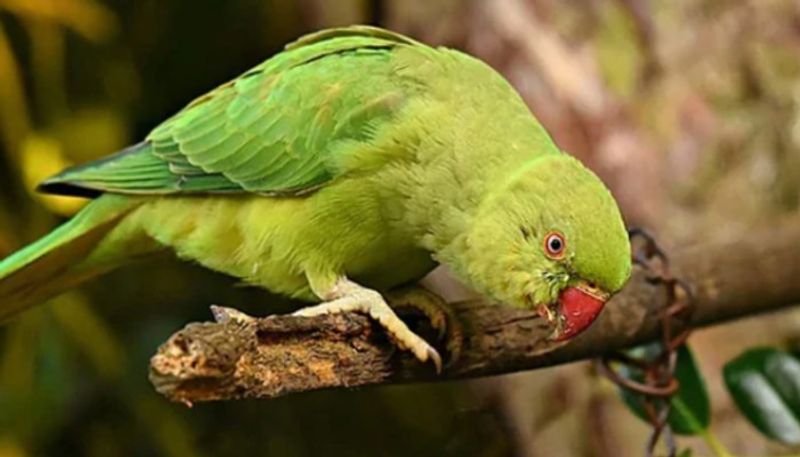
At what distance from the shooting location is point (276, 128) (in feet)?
4.83

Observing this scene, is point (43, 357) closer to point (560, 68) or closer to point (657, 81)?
point (560, 68)

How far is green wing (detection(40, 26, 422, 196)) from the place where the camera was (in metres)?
1.40

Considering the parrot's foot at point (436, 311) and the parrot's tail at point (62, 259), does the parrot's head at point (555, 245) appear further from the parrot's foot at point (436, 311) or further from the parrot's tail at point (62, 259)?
the parrot's tail at point (62, 259)

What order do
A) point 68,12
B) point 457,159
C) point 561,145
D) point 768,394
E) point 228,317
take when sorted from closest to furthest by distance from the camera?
point 228,317 → point 457,159 → point 768,394 → point 561,145 → point 68,12

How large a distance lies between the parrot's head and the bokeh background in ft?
2.72

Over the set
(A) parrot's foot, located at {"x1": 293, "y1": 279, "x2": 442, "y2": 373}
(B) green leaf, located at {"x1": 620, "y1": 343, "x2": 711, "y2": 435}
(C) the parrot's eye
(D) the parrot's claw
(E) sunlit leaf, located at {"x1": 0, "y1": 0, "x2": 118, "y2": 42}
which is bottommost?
(B) green leaf, located at {"x1": 620, "y1": 343, "x2": 711, "y2": 435}

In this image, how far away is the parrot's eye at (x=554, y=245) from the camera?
3.89 ft

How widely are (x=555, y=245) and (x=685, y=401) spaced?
0.54 meters

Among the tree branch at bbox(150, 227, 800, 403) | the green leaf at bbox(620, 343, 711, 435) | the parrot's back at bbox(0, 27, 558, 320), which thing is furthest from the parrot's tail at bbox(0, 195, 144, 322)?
the green leaf at bbox(620, 343, 711, 435)

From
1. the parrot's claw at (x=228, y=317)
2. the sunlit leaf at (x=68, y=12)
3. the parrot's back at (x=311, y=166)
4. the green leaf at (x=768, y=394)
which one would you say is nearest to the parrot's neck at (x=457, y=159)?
the parrot's back at (x=311, y=166)

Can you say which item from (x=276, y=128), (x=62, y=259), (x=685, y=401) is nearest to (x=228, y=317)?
(x=276, y=128)

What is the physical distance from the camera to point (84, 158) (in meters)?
2.38

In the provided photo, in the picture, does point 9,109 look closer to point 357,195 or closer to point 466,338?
point 357,195

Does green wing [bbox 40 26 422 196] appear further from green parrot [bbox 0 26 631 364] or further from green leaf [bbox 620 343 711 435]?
green leaf [bbox 620 343 711 435]
